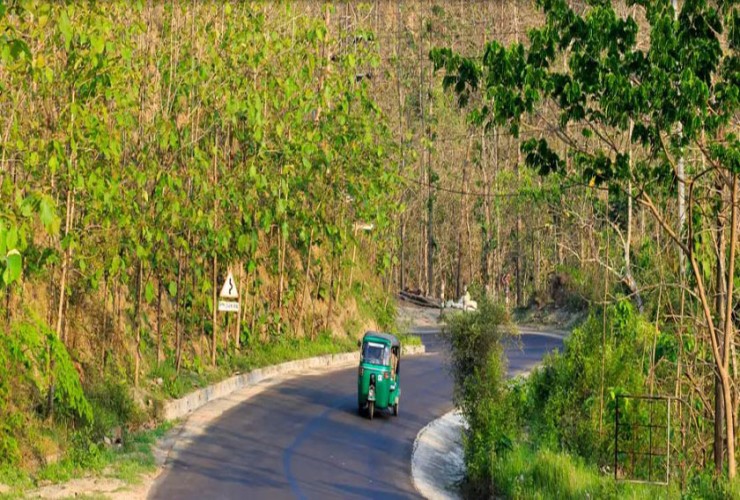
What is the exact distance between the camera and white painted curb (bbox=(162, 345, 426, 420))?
2819cm

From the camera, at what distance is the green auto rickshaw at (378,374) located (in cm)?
2942

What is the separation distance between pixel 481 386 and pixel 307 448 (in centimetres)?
401

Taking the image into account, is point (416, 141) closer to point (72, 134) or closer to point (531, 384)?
point (531, 384)

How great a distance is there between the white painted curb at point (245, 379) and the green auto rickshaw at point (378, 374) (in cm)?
411

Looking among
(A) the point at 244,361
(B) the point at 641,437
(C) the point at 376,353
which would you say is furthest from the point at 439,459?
(A) the point at 244,361

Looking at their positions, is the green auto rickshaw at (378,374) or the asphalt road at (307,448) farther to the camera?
the green auto rickshaw at (378,374)

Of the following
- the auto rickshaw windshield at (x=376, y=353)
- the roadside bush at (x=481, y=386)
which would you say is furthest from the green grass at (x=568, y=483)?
the auto rickshaw windshield at (x=376, y=353)

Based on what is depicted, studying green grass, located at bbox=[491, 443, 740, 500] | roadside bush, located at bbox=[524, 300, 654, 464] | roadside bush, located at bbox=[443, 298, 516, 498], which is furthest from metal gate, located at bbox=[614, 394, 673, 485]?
roadside bush, located at bbox=[443, 298, 516, 498]

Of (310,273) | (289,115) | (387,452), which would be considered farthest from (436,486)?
(310,273)

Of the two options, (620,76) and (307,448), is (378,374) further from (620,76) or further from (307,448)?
(620,76)

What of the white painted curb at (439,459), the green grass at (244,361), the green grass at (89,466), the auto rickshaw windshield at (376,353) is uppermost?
the auto rickshaw windshield at (376,353)

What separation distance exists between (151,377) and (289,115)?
31.4 ft

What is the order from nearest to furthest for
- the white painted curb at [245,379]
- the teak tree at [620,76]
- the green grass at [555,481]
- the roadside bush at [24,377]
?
the teak tree at [620,76], the green grass at [555,481], the roadside bush at [24,377], the white painted curb at [245,379]

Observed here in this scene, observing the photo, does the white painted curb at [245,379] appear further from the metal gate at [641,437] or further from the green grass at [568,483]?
the metal gate at [641,437]
